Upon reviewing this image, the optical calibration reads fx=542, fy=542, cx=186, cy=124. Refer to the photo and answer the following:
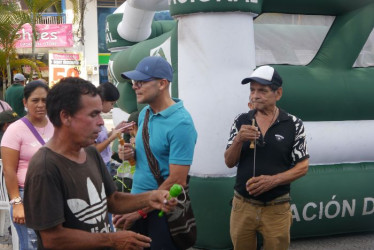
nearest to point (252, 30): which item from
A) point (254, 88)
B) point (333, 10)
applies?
point (333, 10)

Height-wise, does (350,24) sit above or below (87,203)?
above

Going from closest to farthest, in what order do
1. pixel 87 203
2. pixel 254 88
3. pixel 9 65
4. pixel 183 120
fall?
pixel 87 203 < pixel 183 120 < pixel 254 88 < pixel 9 65

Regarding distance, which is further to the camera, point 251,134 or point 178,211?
point 251,134

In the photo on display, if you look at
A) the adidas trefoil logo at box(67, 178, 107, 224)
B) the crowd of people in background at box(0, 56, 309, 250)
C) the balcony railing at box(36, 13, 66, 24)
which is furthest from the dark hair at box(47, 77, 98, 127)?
the balcony railing at box(36, 13, 66, 24)

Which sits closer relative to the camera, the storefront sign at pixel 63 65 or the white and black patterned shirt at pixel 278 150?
the white and black patterned shirt at pixel 278 150

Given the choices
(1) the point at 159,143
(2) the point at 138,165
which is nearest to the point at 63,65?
(2) the point at 138,165

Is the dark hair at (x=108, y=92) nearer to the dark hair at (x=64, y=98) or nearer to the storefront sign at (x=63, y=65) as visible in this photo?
the dark hair at (x=64, y=98)

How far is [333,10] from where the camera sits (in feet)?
15.9

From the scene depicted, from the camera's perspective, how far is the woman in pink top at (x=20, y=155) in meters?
3.37

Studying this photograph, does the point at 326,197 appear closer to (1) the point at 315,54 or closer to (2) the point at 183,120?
(1) the point at 315,54

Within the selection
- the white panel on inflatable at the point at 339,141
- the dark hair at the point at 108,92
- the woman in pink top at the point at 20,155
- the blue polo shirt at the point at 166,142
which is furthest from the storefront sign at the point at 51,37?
the blue polo shirt at the point at 166,142

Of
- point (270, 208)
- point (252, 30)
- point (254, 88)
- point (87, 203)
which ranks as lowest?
point (270, 208)

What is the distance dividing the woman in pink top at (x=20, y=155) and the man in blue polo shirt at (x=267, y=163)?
124cm

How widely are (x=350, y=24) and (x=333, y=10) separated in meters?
0.20
